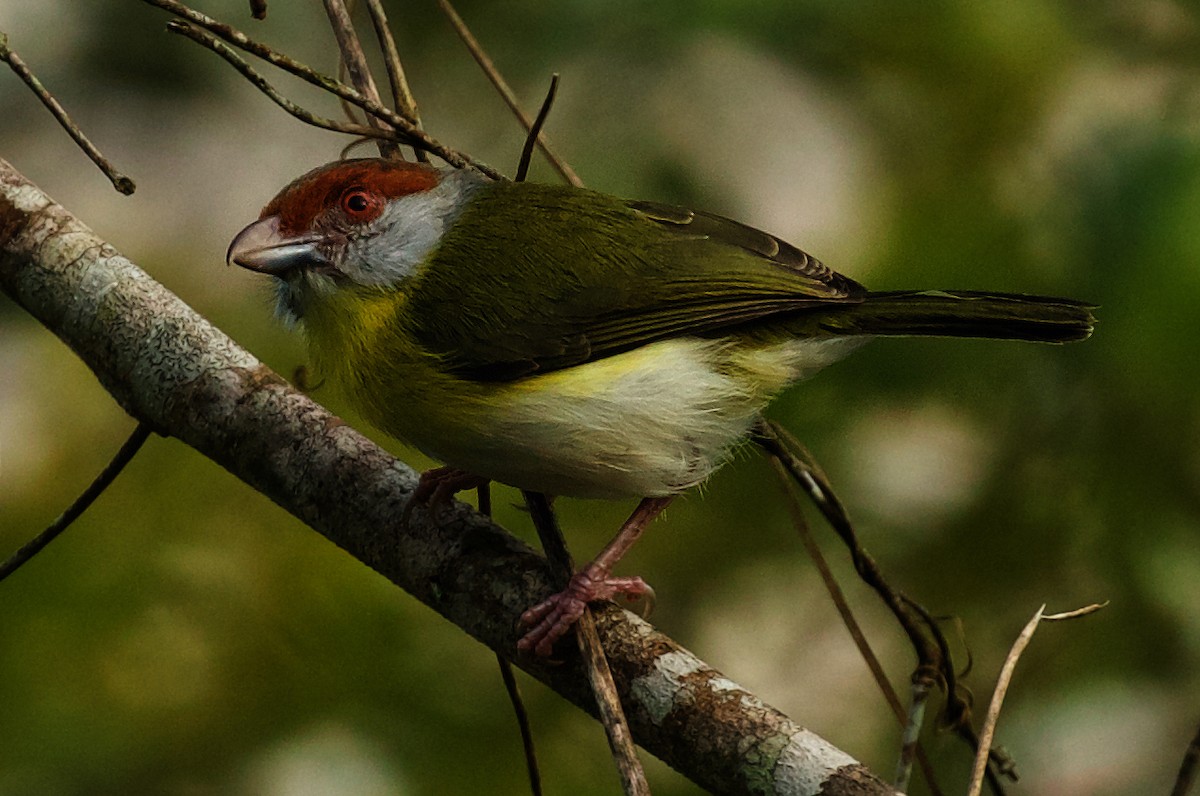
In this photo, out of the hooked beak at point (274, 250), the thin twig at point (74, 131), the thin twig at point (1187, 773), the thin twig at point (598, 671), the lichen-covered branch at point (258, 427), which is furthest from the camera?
the hooked beak at point (274, 250)

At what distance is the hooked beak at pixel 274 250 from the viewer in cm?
278

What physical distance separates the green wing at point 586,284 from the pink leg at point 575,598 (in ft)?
1.39

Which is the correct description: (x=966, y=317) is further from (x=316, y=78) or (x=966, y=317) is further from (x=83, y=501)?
(x=83, y=501)

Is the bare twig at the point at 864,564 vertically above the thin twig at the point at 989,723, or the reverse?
the bare twig at the point at 864,564

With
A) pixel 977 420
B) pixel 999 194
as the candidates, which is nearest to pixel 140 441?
pixel 977 420

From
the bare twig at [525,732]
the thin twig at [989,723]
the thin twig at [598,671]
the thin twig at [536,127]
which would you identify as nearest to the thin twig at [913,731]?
the thin twig at [989,723]

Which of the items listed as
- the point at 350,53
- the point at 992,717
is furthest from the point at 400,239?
the point at 992,717

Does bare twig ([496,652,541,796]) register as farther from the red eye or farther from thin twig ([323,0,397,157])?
thin twig ([323,0,397,157])

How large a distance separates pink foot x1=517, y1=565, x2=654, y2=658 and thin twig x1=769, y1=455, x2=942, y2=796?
1.89ft

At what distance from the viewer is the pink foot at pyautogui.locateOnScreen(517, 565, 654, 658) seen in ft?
7.78

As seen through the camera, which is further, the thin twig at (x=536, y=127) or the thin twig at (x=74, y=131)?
the thin twig at (x=536, y=127)

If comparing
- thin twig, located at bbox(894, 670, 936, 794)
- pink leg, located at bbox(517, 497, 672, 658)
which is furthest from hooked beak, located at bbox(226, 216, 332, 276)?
thin twig, located at bbox(894, 670, 936, 794)

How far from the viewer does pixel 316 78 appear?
256cm

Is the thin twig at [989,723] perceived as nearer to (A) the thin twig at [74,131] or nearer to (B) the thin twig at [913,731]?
(B) the thin twig at [913,731]
